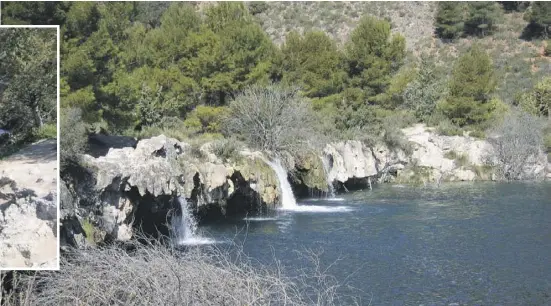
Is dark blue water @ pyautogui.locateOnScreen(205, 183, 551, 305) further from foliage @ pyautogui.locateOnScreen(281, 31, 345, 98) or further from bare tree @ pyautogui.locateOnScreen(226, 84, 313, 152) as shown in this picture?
foliage @ pyautogui.locateOnScreen(281, 31, 345, 98)

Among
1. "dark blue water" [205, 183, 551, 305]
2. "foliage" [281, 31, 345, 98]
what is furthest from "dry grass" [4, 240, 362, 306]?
"foliage" [281, 31, 345, 98]

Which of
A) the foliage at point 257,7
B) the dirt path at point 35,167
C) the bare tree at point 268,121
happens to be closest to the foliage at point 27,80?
the dirt path at point 35,167

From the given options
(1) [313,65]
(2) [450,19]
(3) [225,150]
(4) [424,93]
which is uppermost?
(2) [450,19]

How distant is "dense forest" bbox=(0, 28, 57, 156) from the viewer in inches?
266

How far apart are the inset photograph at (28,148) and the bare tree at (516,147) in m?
30.2

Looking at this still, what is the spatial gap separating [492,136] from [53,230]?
31.4m

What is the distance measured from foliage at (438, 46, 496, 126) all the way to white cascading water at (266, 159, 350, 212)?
15182mm

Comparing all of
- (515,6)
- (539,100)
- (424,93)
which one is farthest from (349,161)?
(515,6)

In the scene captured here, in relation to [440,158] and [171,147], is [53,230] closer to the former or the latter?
[171,147]

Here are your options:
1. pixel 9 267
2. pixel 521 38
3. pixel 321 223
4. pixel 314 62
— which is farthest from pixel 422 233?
pixel 521 38

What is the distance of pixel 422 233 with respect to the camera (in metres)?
19.3

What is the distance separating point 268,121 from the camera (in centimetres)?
2761

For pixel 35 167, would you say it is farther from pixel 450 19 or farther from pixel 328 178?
pixel 450 19

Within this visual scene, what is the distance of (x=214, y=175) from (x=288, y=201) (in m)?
5.12
